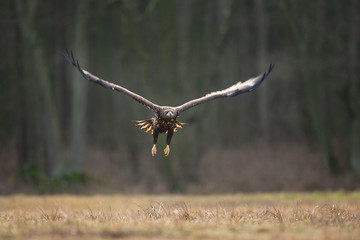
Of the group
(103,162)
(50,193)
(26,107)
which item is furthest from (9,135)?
(50,193)

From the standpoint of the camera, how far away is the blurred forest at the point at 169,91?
20.8m

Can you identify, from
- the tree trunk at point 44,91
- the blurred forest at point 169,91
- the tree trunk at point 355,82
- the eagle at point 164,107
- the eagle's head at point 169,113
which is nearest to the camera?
the eagle at point 164,107

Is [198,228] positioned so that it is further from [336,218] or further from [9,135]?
[9,135]

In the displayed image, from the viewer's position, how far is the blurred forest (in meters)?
20.8

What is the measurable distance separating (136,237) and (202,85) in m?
16.6

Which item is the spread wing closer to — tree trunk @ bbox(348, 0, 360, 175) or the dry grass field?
the dry grass field

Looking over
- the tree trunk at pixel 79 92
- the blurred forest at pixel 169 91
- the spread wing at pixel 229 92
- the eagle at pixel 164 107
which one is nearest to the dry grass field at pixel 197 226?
the eagle at pixel 164 107

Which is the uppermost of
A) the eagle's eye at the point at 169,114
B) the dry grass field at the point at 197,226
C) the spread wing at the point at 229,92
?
the spread wing at the point at 229,92

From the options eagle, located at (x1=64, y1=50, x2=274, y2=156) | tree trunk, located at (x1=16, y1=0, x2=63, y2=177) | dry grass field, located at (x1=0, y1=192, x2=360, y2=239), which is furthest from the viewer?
tree trunk, located at (x1=16, y1=0, x2=63, y2=177)

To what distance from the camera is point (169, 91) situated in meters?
21.6

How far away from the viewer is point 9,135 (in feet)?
82.3

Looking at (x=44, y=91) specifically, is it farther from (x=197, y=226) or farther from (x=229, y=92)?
(x=197, y=226)

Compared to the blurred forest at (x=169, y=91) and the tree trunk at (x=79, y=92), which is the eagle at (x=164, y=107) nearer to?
the blurred forest at (x=169, y=91)

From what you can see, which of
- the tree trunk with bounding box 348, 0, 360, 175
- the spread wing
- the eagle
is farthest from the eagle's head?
the tree trunk with bounding box 348, 0, 360, 175
